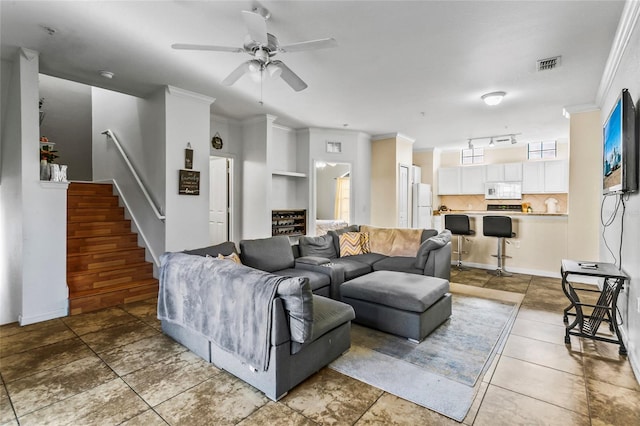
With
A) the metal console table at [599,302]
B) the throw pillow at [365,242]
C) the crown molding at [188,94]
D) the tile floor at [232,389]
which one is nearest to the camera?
the tile floor at [232,389]

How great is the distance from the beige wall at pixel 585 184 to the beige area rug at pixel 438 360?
238cm

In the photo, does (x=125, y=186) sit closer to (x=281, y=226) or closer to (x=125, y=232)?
(x=125, y=232)

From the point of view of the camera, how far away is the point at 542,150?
26.8ft

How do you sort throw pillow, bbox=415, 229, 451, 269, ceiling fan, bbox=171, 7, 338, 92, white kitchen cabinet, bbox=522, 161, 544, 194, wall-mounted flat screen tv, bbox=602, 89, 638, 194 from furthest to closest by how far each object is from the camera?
white kitchen cabinet, bbox=522, 161, 544, 194
throw pillow, bbox=415, 229, 451, 269
wall-mounted flat screen tv, bbox=602, 89, 638, 194
ceiling fan, bbox=171, 7, 338, 92

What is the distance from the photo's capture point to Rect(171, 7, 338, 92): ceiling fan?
2.32 meters

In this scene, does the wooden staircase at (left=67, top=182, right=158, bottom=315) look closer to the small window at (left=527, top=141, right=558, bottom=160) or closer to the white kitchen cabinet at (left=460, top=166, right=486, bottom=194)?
the white kitchen cabinet at (left=460, top=166, right=486, bottom=194)

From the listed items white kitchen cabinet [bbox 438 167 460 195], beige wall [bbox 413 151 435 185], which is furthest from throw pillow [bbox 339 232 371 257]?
white kitchen cabinet [bbox 438 167 460 195]

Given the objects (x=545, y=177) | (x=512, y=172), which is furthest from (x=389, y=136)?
(x=545, y=177)

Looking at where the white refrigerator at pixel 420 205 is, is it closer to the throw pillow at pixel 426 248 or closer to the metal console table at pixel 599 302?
the throw pillow at pixel 426 248

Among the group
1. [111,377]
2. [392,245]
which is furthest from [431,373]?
[392,245]

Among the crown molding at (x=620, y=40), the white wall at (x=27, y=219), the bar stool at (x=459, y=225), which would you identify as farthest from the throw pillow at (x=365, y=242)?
the white wall at (x=27, y=219)

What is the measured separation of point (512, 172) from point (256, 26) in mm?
7900

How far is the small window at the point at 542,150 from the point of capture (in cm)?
805

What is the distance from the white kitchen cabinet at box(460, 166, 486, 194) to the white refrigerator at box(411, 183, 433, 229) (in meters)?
1.17
